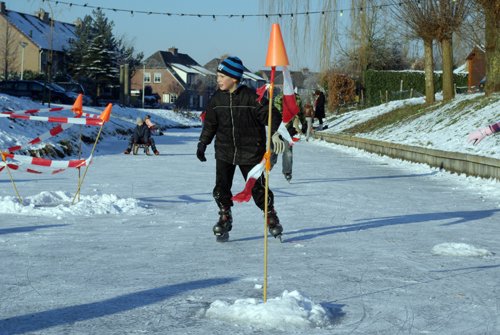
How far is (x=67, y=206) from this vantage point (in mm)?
9641

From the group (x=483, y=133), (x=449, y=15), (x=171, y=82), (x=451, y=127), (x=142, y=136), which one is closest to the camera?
(x=483, y=133)

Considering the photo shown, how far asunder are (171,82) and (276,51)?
108 meters

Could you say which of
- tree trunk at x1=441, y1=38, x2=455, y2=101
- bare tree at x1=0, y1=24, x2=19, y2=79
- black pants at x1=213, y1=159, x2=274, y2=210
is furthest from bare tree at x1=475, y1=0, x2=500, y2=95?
bare tree at x1=0, y1=24, x2=19, y2=79

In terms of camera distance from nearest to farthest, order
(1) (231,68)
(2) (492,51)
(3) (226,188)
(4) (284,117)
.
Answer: (4) (284,117)
(1) (231,68)
(3) (226,188)
(2) (492,51)

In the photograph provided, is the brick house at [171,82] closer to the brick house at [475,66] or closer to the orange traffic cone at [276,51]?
the brick house at [475,66]

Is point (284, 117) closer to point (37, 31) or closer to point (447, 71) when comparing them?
point (447, 71)

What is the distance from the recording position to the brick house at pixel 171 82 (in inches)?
4422

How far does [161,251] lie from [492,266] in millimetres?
2650

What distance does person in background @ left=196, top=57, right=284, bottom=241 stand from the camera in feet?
24.3

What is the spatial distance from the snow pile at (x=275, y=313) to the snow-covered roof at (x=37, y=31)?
260 ft

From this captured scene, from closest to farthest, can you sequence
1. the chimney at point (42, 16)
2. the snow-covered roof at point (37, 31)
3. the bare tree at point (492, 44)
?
the bare tree at point (492, 44) < the snow-covered roof at point (37, 31) < the chimney at point (42, 16)

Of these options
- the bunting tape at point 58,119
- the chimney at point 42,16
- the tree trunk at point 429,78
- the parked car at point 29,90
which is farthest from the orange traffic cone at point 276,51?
the chimney at point 42,16

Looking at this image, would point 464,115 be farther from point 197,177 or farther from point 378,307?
point 378,307

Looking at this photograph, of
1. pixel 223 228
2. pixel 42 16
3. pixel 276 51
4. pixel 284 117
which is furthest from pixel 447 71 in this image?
pixel 42 16
